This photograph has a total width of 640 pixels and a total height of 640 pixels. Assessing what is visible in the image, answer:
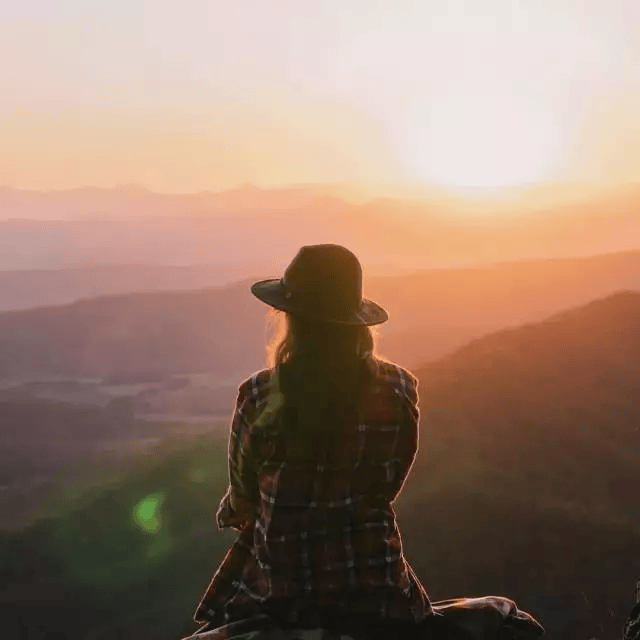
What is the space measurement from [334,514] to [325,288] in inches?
34.8

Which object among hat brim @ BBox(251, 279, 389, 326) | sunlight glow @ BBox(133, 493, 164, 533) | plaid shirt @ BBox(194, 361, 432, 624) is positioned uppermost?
hat brim @ BBox(251, 279, 389, 326)

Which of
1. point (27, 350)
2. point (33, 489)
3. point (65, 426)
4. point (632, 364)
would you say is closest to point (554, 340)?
point (632, 364)

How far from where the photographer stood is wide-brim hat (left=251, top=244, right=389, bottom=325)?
281 cm

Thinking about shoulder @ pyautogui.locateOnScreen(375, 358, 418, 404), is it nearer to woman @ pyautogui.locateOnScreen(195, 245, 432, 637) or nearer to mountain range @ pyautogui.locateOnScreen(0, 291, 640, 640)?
woman @ pyautogui.locateOnScreen(195, 245, 432, 637)

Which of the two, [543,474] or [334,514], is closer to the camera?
[334,514]

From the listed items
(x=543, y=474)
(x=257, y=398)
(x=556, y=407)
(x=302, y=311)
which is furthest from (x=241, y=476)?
(x=556, y=407)

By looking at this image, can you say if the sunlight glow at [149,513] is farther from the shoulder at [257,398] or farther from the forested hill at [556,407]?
the shoulder at [257,398]

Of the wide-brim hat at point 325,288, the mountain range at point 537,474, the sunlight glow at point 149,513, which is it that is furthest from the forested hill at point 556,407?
the sunlight glow at point 149,513

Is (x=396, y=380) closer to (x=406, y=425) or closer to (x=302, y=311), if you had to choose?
(x=406, y=425)

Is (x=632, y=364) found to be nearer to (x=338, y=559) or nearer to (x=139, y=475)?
(x=338, y=559)

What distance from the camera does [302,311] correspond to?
280 centimetres

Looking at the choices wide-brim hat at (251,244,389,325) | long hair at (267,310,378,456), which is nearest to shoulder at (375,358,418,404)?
long hair at (267,310,378,456)

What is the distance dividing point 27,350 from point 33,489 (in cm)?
10764

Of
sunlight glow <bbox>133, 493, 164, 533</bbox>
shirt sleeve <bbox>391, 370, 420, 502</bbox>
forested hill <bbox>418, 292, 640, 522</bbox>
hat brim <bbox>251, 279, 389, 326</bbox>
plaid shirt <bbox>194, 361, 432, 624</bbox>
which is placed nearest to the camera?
hat brim <bbox>251, 279, 389, 326</bbox>
